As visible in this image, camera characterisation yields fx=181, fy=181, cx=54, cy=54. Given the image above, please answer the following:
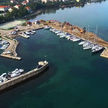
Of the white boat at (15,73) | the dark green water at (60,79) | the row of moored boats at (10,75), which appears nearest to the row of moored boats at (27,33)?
the dark green water at (60,79)

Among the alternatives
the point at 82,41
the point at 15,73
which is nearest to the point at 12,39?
the point at 15,73

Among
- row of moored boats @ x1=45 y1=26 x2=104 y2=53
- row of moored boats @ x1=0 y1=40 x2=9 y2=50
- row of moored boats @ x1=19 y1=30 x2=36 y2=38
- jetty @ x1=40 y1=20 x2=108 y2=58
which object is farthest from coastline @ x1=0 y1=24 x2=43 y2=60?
row of moored boats @ x1=45 y1=26 x2=104 y2=53

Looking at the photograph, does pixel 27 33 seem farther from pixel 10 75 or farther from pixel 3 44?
pixel 10 75

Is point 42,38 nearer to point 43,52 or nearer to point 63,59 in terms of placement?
point 43,52

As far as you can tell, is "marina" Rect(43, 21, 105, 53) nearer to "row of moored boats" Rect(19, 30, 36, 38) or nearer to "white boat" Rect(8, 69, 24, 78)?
"row of moored boats" Rect(19, 30, 36, 38)

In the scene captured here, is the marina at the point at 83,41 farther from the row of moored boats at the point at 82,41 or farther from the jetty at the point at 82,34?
the jetty at the point at 82,34

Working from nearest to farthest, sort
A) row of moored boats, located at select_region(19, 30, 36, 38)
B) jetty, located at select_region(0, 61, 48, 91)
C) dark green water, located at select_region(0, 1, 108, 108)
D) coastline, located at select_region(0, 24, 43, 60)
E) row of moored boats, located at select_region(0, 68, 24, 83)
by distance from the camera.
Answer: dark green water, located at select_region(0, 1, 108, 108) → jetty, located at select_region(0, 61, 48, 91) → row of moored boats, located at select_region(0, 68, 24, 83) → coastline, located at select_region(0, 24, 43, 60) → row of moored boats, located at select_region(19, 30, 36, 38)
